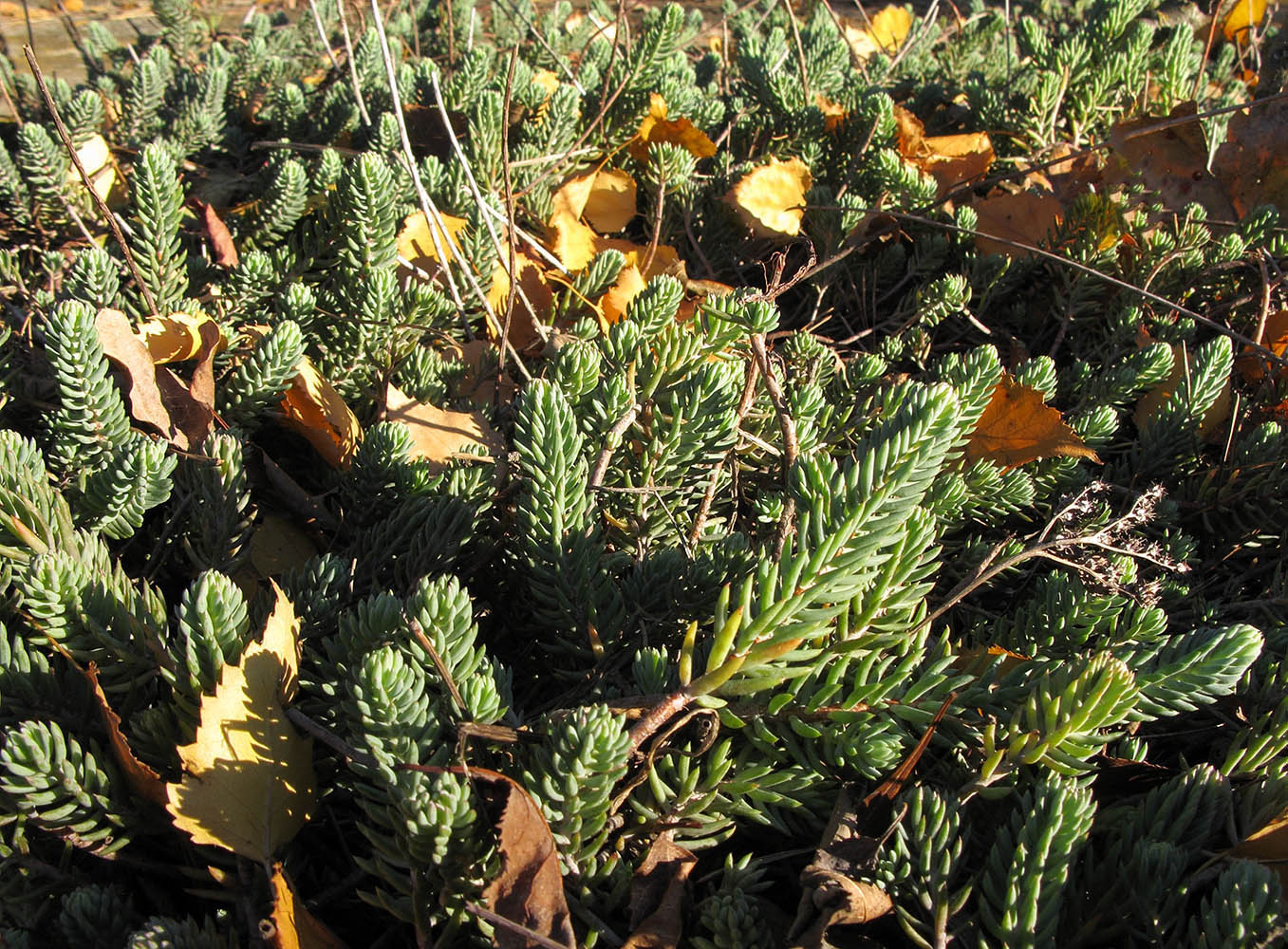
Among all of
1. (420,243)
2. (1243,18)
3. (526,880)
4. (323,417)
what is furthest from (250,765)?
(1243,18)

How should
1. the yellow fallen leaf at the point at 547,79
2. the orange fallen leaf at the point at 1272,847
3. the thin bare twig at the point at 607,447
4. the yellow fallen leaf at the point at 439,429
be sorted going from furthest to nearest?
the yellow fallen leaf at the point at 547,79 → the yellow fallen leaf at the point at 439,429 → the thin bare twig at the point at 607,447 → the orange fallen leaf at the point at 1272,847

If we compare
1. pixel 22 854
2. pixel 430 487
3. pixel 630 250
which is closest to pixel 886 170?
pixel 630 250

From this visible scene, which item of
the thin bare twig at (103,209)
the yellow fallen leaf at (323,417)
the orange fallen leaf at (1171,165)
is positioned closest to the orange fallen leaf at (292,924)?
A: the yellow fallen leaf at (323,417)

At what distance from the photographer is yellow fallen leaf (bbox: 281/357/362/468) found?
173 centimetres

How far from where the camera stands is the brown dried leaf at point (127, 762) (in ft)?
3.62

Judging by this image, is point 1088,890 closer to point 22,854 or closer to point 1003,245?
point 22,854

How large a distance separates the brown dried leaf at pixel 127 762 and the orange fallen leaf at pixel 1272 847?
1285 millimetres

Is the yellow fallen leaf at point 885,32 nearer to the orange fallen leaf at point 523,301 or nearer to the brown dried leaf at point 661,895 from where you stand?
the orange fallen leaf at point 523,301

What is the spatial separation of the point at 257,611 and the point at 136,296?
981mm

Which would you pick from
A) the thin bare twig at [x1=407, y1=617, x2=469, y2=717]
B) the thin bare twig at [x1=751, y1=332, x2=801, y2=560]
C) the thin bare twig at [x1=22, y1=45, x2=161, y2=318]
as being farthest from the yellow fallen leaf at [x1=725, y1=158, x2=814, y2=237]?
the thin bare twig at [x1=407, y1=617, x2=469, y2=717]

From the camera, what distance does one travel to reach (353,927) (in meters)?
Answer: 1.17

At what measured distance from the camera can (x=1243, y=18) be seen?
11.9ft

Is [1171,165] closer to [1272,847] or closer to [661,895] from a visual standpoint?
[1272,847]

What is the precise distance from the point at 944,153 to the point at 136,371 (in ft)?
7.35
